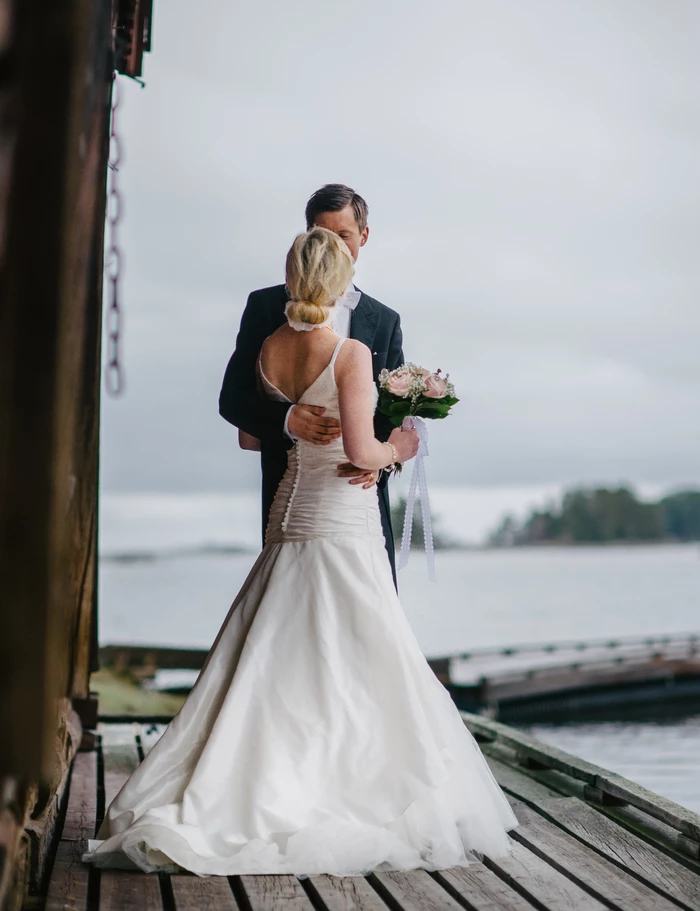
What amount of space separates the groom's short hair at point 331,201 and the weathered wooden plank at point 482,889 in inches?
79.9

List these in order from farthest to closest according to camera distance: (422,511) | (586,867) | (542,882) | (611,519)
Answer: (611,519)
(422,511)
(586,867)
(542,882)

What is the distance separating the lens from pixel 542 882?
271cm

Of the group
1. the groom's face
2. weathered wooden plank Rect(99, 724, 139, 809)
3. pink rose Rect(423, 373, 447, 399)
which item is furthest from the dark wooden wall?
weathered wooden plank Rect(99, 724, 139, 809)

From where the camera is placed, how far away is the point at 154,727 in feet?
18.2

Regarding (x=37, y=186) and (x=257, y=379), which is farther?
(x=257, y=379)

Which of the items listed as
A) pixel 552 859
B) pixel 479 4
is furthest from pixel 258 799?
pixel 479 4

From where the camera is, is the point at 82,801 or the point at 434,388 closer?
the point at 434,388

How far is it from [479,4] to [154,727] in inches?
2021

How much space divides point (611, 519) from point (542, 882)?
68649 millimetres

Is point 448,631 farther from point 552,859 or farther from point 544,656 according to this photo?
point 552,859

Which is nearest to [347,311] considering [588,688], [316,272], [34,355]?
[316,272]

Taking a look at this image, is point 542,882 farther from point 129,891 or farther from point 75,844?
point 75,844

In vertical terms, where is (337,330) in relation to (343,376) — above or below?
above

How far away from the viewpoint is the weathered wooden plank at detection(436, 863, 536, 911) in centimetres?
252
